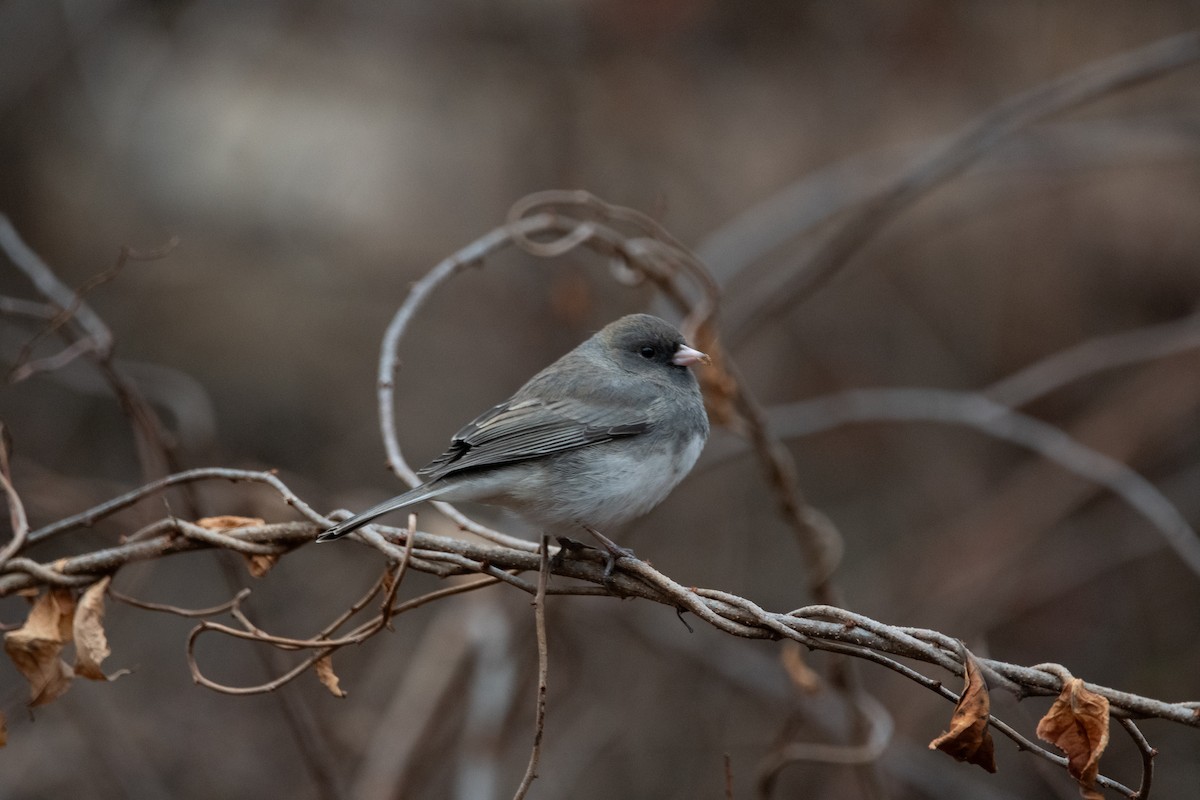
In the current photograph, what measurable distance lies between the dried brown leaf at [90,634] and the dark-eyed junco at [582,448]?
0.55 meters

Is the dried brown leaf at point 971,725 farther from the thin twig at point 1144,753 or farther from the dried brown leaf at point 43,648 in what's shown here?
the dried brown leaf at point 43,648

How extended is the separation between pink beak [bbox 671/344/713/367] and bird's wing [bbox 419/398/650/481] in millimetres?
243

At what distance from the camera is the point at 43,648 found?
1850 millimetres

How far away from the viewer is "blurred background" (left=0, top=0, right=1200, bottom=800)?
4.55 meters

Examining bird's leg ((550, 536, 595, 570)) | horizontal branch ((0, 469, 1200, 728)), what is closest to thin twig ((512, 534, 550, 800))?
horizontal branch ((0, 469, 1200, 728))

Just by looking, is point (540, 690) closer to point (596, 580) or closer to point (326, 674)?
point (596, 580)

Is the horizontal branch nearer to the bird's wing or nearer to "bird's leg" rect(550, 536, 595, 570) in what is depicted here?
"bird's leg" rect(550, 536, 595, 570)

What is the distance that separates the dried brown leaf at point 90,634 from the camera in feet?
6.01

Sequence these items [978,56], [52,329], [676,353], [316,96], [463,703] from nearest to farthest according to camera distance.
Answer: [52,329] < [676,353] < [463,703] < [978,56] < [316,96]

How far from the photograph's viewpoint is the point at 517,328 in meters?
6.05

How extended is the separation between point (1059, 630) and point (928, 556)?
822mm

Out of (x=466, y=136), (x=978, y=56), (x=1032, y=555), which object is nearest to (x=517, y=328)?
(x=466, y=136)

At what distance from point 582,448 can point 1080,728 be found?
128 centimetres

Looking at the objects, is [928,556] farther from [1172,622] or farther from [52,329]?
[52,329]
